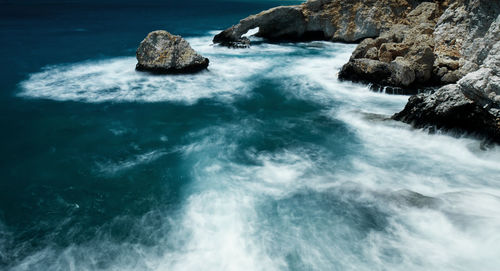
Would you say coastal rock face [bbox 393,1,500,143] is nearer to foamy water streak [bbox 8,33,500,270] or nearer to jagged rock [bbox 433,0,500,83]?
jagged rock [bbox 433,0,500,83]

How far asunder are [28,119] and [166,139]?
19.8 feet

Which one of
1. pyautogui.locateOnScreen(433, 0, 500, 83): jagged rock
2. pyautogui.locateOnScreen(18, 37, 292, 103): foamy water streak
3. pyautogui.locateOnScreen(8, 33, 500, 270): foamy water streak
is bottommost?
pyautogui.locateOnScreen(8, 33, 500, 270): foamy water streak

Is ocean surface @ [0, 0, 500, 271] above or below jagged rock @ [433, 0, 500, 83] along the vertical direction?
below

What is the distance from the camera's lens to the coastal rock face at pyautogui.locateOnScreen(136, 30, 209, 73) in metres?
16.7

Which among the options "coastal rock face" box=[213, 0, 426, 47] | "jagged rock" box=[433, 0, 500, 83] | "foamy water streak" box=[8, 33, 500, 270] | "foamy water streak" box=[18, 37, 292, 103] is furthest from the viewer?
"coastal rock face" box=[213, 0, 426, 47]

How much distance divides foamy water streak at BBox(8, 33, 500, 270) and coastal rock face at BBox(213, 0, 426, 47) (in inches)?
568

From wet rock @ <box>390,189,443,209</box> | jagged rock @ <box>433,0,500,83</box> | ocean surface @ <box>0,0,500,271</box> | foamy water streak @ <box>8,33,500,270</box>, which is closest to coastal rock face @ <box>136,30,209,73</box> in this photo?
ocean surface @ <box>0,0,500,271</box>

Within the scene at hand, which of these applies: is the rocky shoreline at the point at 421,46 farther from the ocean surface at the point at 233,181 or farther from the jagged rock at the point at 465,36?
the ocean surface at the point at 233,181

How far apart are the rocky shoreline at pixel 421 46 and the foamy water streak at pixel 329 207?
891mm

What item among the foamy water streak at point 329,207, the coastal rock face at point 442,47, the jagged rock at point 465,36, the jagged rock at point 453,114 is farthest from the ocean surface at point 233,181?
the jagged rock at point 465,36

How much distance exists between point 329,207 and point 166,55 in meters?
13.2

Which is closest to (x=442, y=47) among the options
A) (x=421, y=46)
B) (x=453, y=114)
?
(x=421, y=46)

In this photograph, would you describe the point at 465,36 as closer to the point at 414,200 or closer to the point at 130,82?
the point at 414,200

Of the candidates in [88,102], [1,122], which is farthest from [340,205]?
[1,122]
